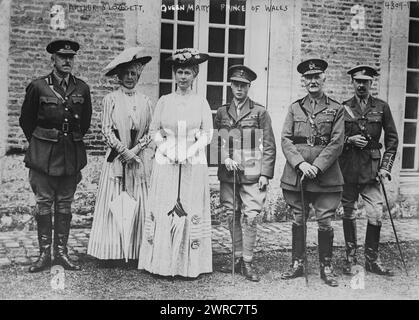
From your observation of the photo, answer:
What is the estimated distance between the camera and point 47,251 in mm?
5008

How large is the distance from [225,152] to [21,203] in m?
2.50

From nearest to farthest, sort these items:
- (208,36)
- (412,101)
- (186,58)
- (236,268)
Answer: (186,58) < (236,268) < (208,36) < (412,101)

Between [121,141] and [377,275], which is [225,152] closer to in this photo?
[121,141]

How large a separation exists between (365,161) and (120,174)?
2460mm

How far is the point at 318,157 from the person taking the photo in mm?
4930

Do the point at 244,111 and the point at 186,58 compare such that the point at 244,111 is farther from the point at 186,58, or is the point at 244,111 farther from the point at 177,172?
the point at 177,172

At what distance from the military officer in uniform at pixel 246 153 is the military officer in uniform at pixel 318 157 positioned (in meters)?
0.25

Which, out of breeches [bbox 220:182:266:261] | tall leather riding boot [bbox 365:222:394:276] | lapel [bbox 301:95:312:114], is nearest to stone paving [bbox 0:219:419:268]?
breeches [bbox 220:182:266:261]

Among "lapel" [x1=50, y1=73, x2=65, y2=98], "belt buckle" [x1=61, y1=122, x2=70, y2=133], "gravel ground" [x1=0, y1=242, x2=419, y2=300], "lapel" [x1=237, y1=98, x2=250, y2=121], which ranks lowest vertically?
"gravel ground" [x1=0, y1=242, x2=419, y2=300]

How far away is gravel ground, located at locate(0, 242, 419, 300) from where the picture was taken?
464cm

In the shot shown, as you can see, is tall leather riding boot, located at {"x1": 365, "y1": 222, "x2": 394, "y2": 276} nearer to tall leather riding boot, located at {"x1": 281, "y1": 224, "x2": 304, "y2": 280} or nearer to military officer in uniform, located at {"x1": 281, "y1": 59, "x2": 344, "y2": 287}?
military officer in uniform, located at {"x1": 281, "y1": 59, "x2": 344, "y2": 287}

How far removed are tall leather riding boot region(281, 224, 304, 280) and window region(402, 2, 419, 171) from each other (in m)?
2.59

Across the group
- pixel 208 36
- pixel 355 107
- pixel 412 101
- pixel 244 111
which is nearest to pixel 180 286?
pixel 244 111

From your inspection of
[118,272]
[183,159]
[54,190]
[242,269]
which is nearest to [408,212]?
[242,269]
